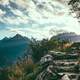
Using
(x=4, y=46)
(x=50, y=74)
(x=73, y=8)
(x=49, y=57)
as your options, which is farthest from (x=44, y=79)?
(x=4, y=46)

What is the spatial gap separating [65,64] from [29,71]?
5.06 metres

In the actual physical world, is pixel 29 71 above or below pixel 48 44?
below

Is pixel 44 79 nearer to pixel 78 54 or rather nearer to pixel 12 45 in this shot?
pixel 78 54

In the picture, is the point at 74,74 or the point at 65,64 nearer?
the point at 74,74

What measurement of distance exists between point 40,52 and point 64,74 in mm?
12389

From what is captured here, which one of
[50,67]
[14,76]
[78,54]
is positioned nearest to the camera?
[50,67]

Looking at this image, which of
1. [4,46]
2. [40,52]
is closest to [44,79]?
[40,52]

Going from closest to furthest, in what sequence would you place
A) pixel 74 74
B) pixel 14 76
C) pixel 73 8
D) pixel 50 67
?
pixel 74 74
pixel 50 67
pixel 14 76
pixel 73 8

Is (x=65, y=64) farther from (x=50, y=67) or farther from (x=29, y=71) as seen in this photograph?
(x=29, y=71)

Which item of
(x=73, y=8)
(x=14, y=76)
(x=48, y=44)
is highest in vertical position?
(x=73, y=8)

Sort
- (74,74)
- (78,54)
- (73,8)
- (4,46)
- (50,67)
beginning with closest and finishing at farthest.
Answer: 1. (74,74)
2. (50,67)
3. (78,54)
4. (73,8)
5. (4,46)

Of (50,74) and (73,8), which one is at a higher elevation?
(73,8)

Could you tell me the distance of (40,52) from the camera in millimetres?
32125

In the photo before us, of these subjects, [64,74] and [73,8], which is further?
[73,8]
